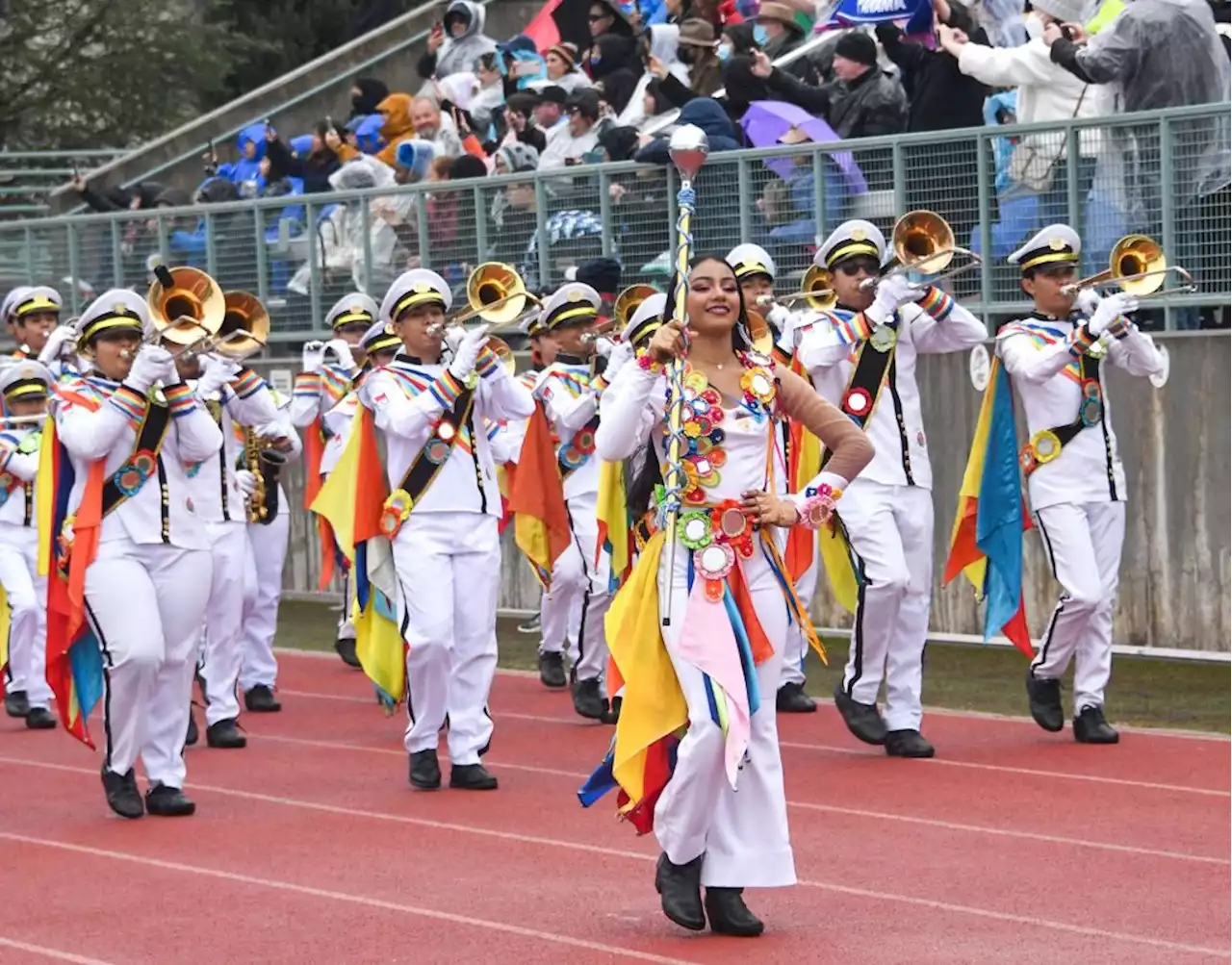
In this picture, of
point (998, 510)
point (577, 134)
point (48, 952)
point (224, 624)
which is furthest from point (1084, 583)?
point (577, 134)

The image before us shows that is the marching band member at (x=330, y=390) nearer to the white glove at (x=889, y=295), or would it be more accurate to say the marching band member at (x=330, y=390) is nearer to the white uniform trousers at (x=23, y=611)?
the white uniform trousers at (x=23, y=611)

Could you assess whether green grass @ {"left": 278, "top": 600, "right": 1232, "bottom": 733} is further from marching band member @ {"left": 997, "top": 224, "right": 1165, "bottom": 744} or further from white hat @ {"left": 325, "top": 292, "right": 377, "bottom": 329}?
white hat @ {"left": 325, "top": 292, "right": 377, "bottom": 329}

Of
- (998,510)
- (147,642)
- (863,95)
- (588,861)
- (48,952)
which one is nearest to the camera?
(48,952)

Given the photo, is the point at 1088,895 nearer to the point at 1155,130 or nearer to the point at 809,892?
the point at 809,892

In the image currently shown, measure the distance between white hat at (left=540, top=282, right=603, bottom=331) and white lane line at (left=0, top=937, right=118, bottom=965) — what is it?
19.8ft

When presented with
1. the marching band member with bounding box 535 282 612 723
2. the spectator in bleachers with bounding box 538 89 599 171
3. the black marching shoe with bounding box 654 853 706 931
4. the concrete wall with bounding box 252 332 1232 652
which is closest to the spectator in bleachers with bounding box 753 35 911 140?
the concrete wall with bounding box 252 332 1232 652

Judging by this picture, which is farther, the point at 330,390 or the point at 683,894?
the point at 330,390

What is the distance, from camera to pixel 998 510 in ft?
41.8

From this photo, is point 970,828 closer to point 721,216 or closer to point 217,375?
point 217,375

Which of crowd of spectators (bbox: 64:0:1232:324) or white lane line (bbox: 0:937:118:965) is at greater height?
crowd of spectators (bbox: 64:0:1232:324)

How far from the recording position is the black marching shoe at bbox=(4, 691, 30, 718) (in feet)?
48.4

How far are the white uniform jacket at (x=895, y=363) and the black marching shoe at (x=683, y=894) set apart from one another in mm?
3962

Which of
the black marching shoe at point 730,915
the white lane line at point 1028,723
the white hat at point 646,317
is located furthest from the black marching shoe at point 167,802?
the white lane line at point 1028,723

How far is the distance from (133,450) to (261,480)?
399 centimetres
